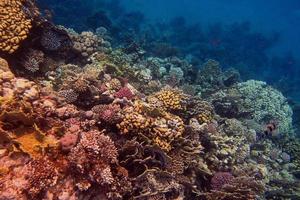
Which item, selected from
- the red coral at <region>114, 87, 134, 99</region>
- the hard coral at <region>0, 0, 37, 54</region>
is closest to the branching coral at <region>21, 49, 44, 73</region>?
the hard coral at <region>0, 0, 37, 54</region>

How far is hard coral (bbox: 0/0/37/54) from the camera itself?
6.10 meters

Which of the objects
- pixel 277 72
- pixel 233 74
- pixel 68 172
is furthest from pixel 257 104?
pixel 277 72

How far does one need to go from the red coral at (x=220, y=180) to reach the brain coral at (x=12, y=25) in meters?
4.62

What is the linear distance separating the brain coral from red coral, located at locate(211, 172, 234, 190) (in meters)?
4.62

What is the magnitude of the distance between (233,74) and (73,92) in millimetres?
9248

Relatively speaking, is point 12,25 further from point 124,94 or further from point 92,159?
point 92,159

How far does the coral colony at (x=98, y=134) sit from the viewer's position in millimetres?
4066

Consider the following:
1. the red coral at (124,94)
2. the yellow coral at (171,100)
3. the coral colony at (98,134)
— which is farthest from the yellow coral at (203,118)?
the red coral at (124,94)

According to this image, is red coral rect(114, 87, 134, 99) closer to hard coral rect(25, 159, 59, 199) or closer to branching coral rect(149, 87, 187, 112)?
branching coral rect(149, 87, 187, 112)

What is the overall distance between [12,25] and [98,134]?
3.17 m

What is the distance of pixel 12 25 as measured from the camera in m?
6.22

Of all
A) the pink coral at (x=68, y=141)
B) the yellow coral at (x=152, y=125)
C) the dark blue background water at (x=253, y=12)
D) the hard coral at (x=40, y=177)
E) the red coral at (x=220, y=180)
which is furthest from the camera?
the dark blue background water at (x=253, y=12)

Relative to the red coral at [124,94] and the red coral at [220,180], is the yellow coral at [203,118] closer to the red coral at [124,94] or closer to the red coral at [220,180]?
the red coral at [220,180]

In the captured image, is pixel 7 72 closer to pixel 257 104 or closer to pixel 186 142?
pixel 186 142
